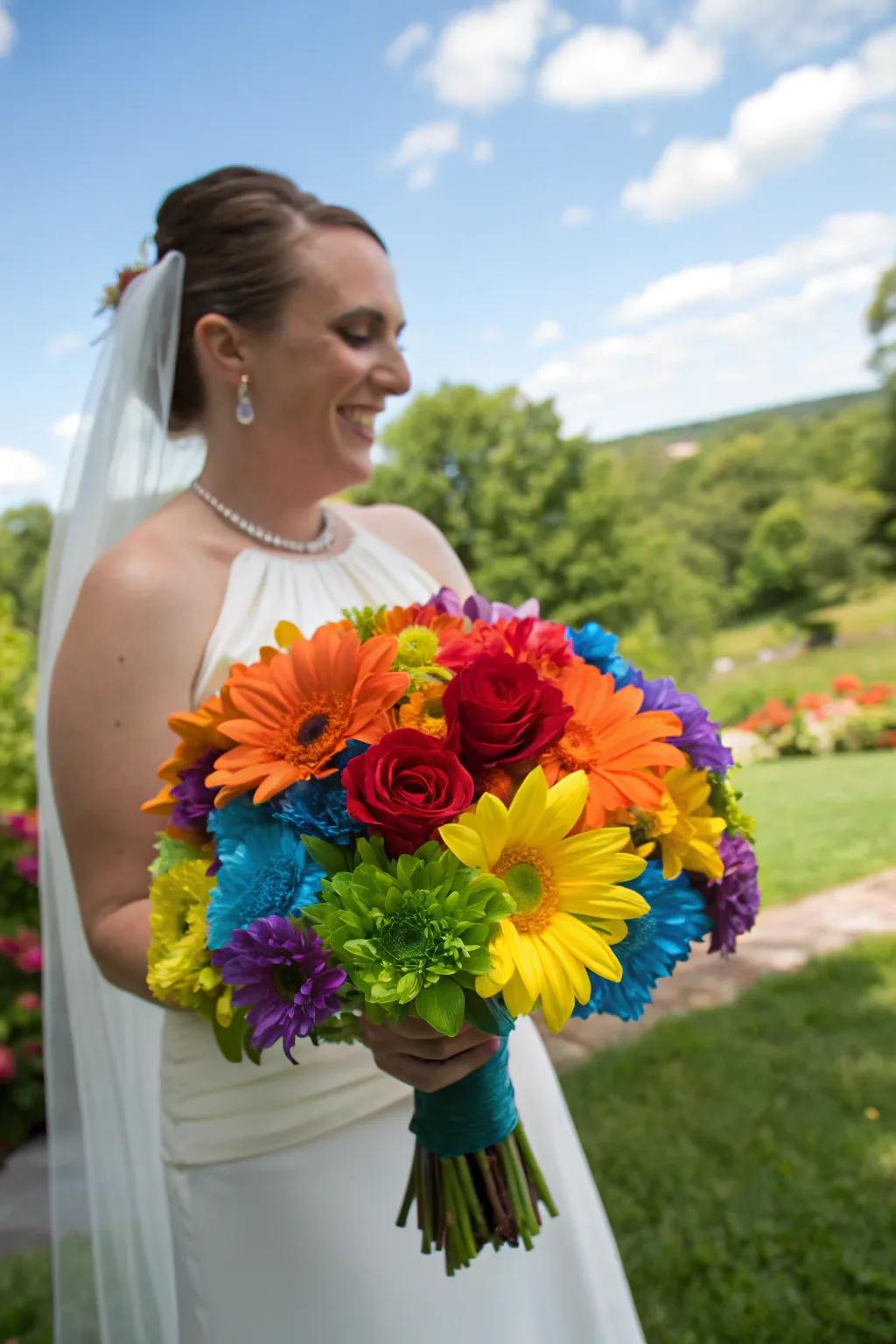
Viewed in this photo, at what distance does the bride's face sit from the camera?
1.89 meters

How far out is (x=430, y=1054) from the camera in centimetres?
125

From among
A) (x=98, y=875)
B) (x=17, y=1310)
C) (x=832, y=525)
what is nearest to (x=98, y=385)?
(x=98, y=875)

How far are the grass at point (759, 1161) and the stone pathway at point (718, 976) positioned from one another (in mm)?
256

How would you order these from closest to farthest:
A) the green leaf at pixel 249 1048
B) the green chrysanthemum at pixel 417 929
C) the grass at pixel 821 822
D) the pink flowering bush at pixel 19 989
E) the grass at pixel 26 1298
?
the green chrysanthemum at pixel 417 929 → the green leaf at pixel 249 1048 → the grass at pixel 26 1298 → the pink flowering bush at pixel 19 989 → the grass at pixel 821 822

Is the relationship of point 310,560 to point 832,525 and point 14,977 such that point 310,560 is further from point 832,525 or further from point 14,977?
point 832,525

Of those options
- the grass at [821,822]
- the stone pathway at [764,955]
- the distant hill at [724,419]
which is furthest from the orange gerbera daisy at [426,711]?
the distant hill at [724,419]

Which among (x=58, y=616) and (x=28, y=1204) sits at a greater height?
(x=58, y=616)

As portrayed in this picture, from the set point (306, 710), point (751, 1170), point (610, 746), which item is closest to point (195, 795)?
point (306, 710)

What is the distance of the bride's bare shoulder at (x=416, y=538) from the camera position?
7.82 feet

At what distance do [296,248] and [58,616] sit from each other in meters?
0.88

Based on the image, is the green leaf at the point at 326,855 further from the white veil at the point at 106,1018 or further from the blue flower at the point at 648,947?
the white veil at the point at 106,1018

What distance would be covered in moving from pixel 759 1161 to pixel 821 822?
6215mm

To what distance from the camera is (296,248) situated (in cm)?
191

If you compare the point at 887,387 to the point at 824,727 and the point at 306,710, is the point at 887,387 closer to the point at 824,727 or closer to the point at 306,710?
the point at 824,727
